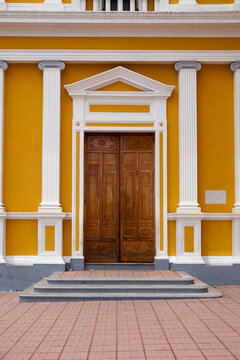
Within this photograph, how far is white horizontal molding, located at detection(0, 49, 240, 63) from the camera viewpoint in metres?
8.45

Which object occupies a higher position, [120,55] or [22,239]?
[120,55]

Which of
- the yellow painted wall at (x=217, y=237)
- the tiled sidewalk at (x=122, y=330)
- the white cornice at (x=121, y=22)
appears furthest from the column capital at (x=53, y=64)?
the tiled sidewalk at (x=122, y=330)

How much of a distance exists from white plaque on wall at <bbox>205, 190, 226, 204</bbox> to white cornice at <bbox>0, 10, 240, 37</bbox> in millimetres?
3166

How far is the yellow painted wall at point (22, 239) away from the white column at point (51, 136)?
1.52 ft

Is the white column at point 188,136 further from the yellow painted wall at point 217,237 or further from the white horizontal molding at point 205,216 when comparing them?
the yellow painted wall at point 217,237

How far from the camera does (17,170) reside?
8.45m

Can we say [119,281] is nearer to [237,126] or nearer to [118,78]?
[237,126]

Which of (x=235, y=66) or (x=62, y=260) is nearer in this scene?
(x=62, y=260)

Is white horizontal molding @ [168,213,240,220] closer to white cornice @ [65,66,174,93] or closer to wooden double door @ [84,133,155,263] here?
wooden double door @ [84,133,155,263]

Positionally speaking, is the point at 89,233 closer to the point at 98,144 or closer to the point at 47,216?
the point at 47,216

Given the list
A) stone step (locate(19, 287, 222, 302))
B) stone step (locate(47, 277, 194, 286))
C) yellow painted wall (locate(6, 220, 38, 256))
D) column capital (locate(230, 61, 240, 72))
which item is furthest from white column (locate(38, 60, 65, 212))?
column capital (locate(230, 61, 240, 72))

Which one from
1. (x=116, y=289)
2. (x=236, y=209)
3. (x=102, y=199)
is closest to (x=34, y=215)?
(x=102, y=199)

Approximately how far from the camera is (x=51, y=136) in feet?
27.5

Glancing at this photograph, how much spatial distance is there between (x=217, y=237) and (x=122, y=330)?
3659 mm
